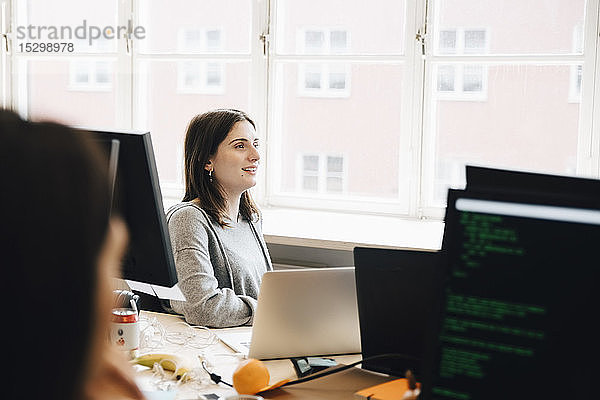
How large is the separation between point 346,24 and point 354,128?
1.56ft

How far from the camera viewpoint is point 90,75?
3.95 meters

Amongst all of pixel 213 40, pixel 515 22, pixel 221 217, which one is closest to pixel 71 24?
pixel 213 40

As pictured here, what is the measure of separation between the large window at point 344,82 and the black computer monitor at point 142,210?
1909mm

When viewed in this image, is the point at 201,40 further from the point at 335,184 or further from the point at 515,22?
the point at 515,22

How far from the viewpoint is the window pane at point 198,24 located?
3646 mm

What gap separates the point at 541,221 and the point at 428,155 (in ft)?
7.88

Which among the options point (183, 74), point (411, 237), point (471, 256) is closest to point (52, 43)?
point (183, 74)

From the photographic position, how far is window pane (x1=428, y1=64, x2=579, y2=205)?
313 cm

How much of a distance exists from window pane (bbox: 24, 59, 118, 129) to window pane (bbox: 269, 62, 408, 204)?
3.10 ft

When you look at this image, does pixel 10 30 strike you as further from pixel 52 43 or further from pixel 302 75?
pixel 302 75

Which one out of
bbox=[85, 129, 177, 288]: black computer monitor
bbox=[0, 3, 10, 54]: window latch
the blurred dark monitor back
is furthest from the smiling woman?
bbox=[0, 3, 10, 54]: window latch

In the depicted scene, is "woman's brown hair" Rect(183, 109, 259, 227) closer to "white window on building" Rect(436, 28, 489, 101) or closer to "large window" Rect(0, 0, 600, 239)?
"large window" Rect(0, 0, 600, 239)

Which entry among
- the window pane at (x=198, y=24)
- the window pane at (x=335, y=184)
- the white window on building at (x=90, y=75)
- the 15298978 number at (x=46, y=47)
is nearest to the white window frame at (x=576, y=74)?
the window pane at (x=335, y=184)

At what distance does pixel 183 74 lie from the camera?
3.76 m
